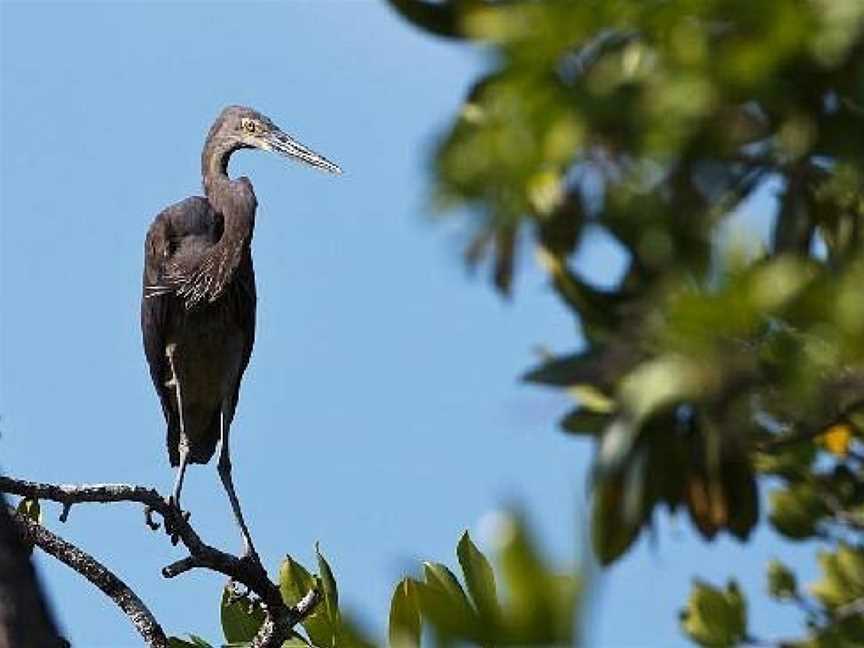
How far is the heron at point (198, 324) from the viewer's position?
884 cm

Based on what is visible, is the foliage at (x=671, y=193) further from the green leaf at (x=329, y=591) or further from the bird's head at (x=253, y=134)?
the bird's head at (x=253, y=134)

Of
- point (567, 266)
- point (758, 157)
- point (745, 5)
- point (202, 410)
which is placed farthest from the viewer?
point (202, 410)

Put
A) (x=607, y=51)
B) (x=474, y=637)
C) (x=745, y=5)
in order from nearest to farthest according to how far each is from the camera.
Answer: (x=474, y=637) < (x=745, y=5) < (x=607, y=51)

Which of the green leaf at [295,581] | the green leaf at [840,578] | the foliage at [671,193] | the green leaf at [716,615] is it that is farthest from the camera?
the green leaf at [295,581]

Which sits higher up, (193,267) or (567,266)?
(193,267)

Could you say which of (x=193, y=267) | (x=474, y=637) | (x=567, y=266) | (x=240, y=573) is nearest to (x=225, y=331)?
(x=193, y=267)

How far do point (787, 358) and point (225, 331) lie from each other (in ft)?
24.5

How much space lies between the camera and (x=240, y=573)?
5.45 meters

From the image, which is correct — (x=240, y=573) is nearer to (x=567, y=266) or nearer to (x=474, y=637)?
(x=567, y=266)

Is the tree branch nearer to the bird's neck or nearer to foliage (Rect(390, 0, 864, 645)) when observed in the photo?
foliage (Rect(390, 0, 864, 645))

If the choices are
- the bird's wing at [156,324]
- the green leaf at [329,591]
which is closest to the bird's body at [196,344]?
the bird's wing at [156,324]

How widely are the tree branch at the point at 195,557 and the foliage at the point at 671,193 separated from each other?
2862 mm

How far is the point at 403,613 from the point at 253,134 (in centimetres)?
669

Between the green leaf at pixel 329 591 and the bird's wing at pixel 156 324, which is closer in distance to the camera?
the green leaf at pixel 329 591
